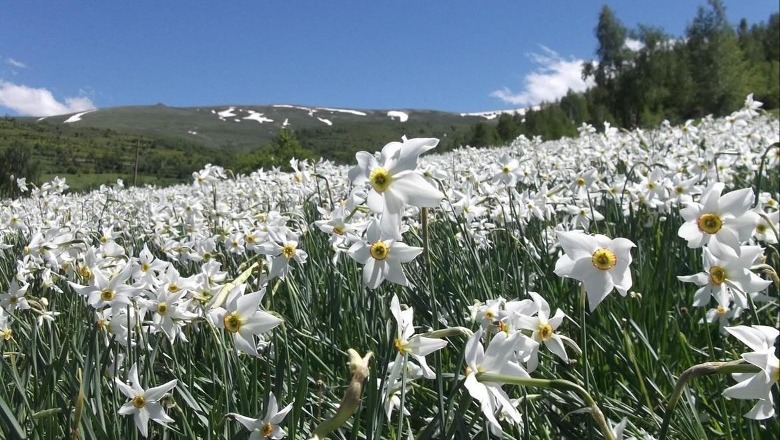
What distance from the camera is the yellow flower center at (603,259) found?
5.16 feet

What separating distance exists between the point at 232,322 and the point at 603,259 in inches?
42.2

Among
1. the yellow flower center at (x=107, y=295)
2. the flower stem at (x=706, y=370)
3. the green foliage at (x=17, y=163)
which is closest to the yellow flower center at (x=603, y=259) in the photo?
the flower stem at (x=706, y=370)

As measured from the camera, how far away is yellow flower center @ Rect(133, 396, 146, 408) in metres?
1.67

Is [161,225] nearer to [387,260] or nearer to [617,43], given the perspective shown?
[387,260]

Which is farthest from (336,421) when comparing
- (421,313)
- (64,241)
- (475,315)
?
→ (64,241)

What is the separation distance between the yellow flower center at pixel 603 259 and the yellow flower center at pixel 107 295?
64.6 inches

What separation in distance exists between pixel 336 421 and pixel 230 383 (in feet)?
4.10

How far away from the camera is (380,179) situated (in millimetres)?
1546

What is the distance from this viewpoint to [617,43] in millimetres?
67062

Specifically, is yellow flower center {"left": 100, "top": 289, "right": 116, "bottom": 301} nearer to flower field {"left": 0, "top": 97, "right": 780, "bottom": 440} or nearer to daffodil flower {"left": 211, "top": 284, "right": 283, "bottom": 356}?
flower field {"left": 0, "top": 97, "right": 780, "bottom": 440}

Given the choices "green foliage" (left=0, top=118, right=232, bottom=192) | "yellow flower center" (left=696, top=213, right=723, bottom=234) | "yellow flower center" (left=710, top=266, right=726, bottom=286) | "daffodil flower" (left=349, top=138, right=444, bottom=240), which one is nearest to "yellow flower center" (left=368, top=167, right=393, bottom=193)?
"daffodil flower" (left=349, top=138, right=444, bottom=240)

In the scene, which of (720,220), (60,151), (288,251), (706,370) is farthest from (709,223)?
(60,151)

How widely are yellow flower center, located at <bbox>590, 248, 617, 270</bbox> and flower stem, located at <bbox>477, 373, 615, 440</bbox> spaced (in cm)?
53

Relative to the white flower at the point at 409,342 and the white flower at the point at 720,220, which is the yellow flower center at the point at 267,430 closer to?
the white flower at the point at 409,342
